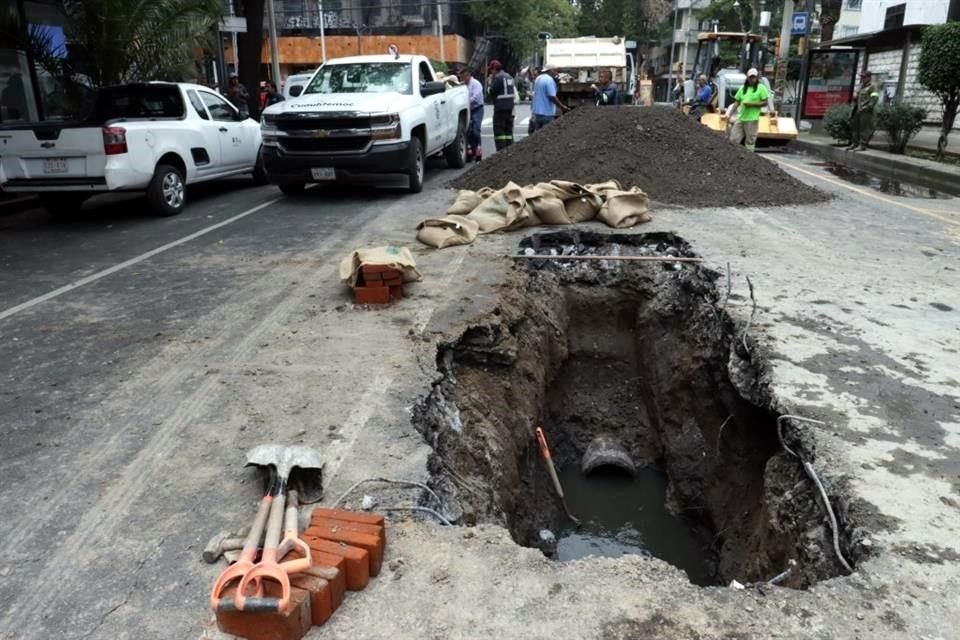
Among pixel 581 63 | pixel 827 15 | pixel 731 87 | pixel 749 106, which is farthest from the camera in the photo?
pixel 827 15

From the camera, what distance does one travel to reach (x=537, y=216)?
29.0 ft

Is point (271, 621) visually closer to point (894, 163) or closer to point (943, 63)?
point (943, 63)

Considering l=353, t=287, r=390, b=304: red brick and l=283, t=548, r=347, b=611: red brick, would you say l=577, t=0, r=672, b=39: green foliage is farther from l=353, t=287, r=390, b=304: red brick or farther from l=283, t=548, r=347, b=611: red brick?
l=283, t=548, r=347, b=611: red brick

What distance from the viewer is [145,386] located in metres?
4.62

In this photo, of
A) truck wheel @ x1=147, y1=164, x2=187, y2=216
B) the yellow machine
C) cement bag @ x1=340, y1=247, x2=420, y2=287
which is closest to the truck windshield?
truck wheel @ x1=147, y1=164, x2=187, y2=216

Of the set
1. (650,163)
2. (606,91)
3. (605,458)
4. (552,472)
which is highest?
(606,91)

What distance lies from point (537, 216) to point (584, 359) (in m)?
2.14

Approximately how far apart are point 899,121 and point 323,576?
743 inches

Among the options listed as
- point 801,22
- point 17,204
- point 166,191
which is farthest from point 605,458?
point 801,22

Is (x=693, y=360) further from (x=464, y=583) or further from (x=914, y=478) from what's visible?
(x=464, y=583)

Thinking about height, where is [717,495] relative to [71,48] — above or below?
below

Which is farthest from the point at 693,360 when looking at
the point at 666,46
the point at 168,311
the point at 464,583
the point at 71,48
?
the point at 666,46

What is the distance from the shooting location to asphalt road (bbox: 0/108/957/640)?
2.83m

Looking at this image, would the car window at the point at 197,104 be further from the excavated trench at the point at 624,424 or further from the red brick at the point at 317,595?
the red brick at the point at 317,595
